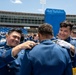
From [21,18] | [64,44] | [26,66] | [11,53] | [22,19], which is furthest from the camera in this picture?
[21,18]

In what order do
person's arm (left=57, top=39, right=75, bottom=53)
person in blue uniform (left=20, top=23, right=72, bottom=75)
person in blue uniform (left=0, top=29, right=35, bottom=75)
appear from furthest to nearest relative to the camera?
person's arm (left=57, top=39, right=75, bottom=53), person in blue uniform (left=0, top=29, right=35, bottom=75), person in blue uniform (left=20, top=23, right=72, bottom=75)

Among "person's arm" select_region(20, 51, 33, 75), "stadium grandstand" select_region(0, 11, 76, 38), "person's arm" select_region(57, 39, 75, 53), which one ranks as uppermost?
"person's arm" select_region(57, 39, 75, 53)

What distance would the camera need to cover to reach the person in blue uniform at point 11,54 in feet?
11.1

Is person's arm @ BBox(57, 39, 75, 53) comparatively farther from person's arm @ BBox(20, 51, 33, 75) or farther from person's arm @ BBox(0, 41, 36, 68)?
person's arm @ BBox(20, 51, 33, 75)

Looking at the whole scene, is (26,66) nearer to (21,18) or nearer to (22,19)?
(22,19)

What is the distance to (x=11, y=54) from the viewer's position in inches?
134

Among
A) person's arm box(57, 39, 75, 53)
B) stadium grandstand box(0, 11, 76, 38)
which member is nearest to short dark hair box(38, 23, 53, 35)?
person's arm box(57, 39, 75, 53)

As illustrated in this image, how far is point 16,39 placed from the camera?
160 inches

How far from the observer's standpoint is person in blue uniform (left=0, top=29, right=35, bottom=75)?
3386 millimetres

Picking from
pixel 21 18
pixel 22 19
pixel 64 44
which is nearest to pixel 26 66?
pixel 64 44

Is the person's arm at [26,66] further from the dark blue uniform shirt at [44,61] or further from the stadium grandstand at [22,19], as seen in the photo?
the stadium grandstand at [22,19]

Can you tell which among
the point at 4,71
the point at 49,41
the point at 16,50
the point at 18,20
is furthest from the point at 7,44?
the point at 18,20

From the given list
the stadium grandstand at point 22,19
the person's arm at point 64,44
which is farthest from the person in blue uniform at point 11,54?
the stadium grandstand at point 22,19

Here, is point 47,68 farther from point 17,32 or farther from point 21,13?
point 21,13
